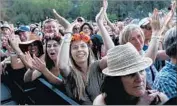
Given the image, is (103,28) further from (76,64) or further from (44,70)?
(44,70)

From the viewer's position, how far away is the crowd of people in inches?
55.0

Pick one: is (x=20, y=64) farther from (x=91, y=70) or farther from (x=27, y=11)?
(x=91, y=70)

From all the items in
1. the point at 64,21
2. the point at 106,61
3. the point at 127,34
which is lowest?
the point at 106,61

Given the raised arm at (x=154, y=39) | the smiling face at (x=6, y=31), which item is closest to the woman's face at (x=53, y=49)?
the smiling face at (x=6, y=31)

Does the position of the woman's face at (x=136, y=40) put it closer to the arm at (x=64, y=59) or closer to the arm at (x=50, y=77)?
the arm at (x=64, y=59)

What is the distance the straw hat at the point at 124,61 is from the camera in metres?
1.40

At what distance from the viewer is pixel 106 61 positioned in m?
1.70

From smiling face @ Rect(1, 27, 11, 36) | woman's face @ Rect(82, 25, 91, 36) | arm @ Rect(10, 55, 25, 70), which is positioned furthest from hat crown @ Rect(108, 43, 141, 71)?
woman's face @ Rect(82, 25, 91, 36)

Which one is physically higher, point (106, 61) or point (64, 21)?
point (64, 21)

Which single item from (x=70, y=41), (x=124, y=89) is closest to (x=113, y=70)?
(x=124, y=89)

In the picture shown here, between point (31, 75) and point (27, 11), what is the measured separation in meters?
0.42

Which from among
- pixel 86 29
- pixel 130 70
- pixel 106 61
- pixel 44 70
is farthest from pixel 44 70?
pixel 86 29

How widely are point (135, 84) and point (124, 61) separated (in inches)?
5.0

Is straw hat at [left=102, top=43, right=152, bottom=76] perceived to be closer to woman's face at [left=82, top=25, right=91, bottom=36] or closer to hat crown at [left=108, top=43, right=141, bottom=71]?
hat crown at [left=108, top=43, right=141, bottom=71]
